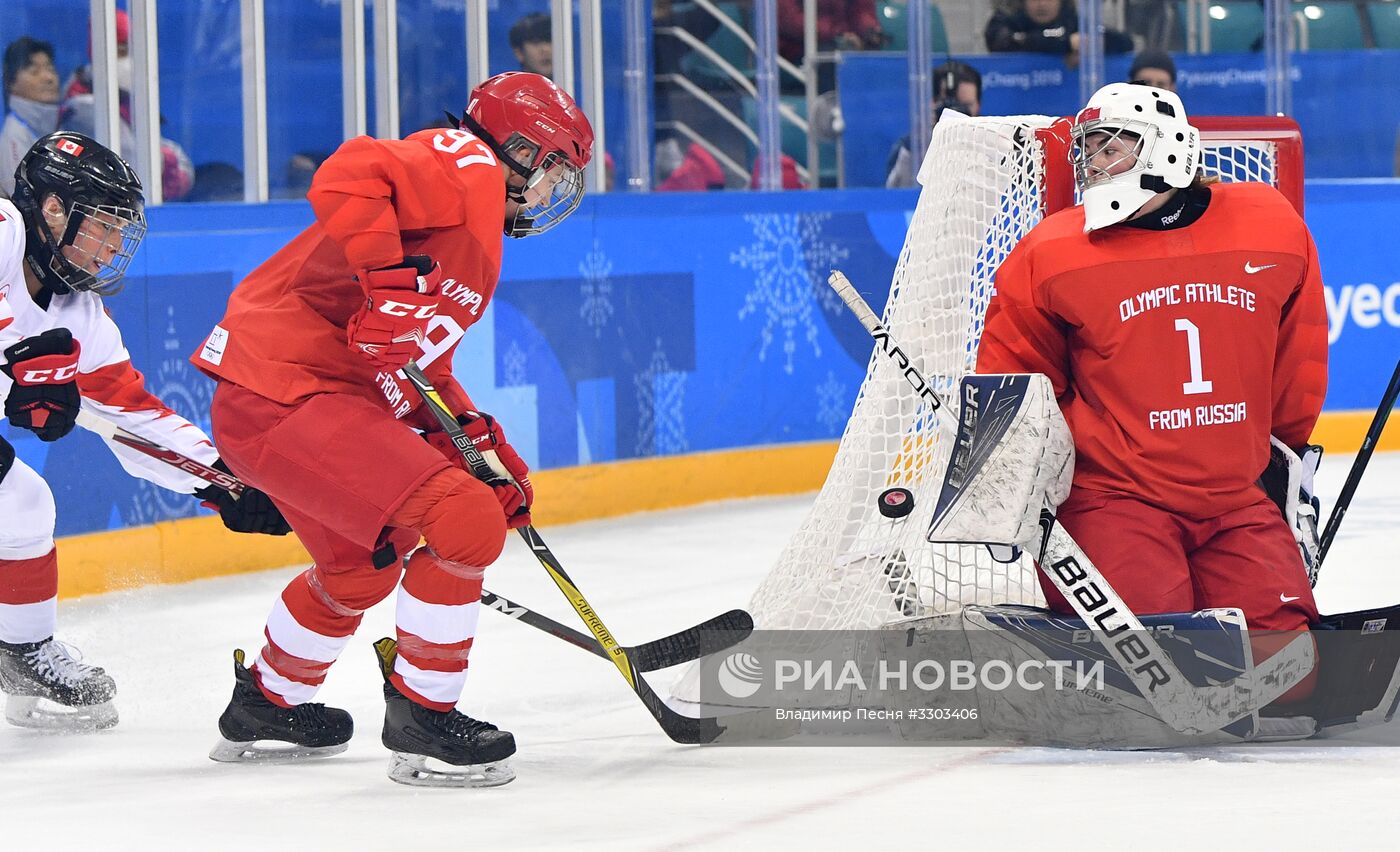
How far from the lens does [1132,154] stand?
297 centimetres

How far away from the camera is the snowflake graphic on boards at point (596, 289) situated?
564 centimetres

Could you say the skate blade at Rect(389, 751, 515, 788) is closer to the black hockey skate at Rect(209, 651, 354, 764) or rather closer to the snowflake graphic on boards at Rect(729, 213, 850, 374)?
the black hockey skate at Rect(209, 651, 354, 764)

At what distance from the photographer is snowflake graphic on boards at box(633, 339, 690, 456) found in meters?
5.79

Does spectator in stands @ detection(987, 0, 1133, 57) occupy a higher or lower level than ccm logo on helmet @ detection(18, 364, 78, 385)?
higher

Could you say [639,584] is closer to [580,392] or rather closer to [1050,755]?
[580,392]

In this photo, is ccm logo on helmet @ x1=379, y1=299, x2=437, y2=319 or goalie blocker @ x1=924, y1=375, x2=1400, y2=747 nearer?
ccm logo on helmet @ x1=379, y1=299, x2=437, y2=319

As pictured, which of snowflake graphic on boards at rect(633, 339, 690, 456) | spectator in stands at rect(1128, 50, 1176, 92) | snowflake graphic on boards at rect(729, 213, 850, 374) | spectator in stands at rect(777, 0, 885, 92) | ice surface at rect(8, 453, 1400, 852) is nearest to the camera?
ice surface at rect(8, 453, 1400, 852)

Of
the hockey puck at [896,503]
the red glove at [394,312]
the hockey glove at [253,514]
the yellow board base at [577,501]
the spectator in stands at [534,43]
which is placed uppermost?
the spectator in stands at [534,43]

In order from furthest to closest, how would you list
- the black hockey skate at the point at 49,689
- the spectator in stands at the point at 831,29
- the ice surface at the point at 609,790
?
the spectator in stands at the point at 831,29
the black hockey skate at the point at 49,689
the ice surface at the point at 609,790

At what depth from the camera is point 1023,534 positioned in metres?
2.89

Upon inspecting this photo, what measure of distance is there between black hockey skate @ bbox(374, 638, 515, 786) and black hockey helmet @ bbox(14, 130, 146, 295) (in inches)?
37.0

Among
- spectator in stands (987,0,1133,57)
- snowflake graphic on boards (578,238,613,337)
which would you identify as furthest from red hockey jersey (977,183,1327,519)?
spectator in stands (987,0,1133,57)

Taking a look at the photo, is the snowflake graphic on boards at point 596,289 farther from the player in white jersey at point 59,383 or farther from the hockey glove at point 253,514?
the hockey glove at point 253,514

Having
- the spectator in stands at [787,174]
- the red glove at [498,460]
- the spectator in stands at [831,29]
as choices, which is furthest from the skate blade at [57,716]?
the spectator in stands at [831,29]
